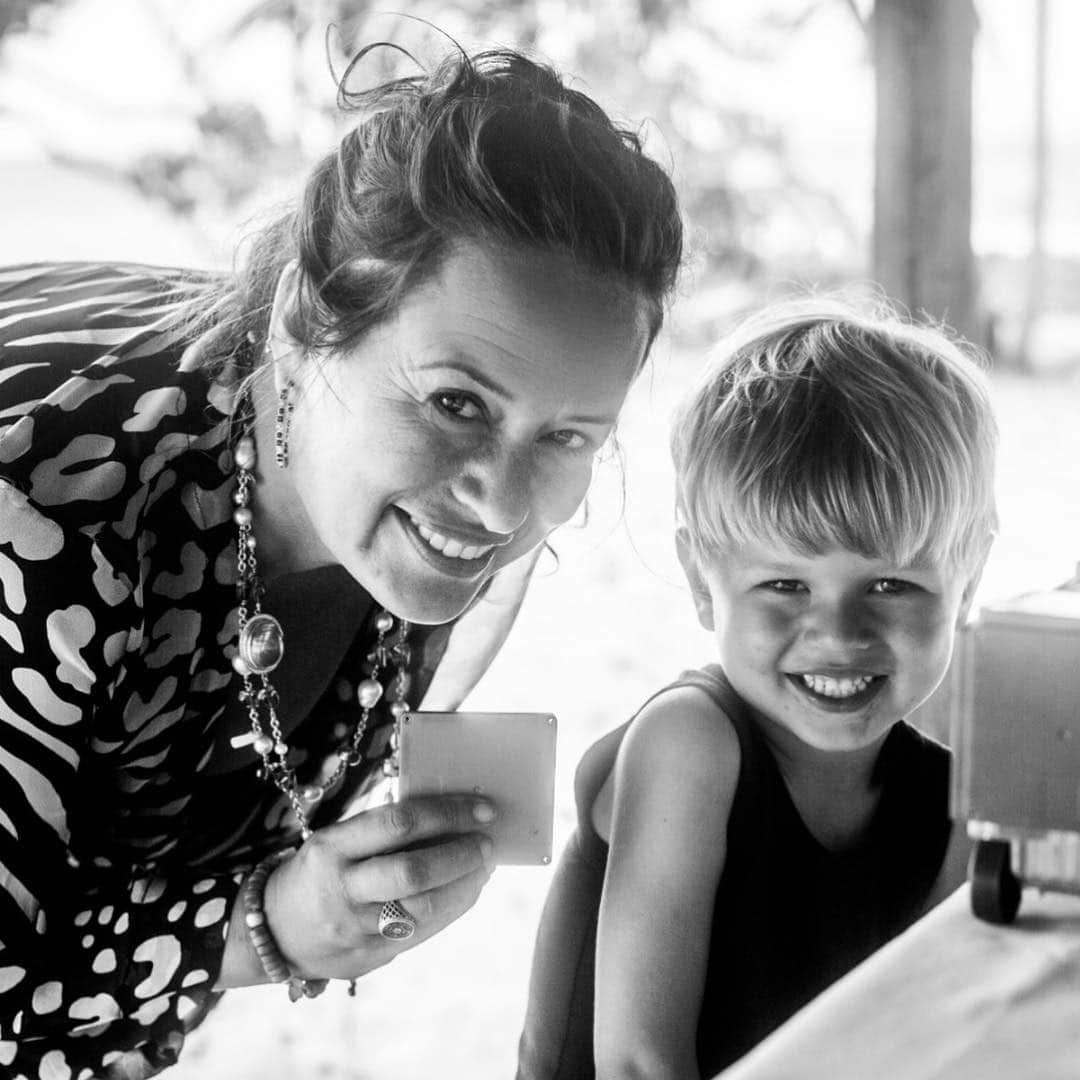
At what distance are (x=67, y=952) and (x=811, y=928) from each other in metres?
0.66

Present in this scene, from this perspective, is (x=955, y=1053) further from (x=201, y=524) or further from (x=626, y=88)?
Result: (x=626, y=88)

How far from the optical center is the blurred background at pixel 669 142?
201 cm

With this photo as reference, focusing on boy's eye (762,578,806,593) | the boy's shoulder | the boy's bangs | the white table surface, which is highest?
the boy's bangs

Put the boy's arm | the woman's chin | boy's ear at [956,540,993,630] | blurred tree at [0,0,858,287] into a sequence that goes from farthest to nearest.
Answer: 1. blurred tree at [0,0,858,287]
2. boy's ear at [956,540,993,630]
3. the woman's chin
4. the boy's arm

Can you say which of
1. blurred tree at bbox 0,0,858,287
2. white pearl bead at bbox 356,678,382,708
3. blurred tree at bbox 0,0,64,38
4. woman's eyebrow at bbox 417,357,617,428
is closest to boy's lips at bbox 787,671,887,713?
woman's eyebrow at bbox 417,357,617,428

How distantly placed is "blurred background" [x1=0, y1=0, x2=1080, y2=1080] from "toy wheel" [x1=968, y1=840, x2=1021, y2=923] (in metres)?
1.29

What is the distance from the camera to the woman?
119 cm

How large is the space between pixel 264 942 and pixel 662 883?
1.27 feet

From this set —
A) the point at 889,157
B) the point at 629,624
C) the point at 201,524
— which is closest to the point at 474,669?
the point at 201,524

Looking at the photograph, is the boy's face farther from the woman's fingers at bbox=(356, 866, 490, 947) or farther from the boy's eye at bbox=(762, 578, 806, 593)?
the woman's fingers at bbox=(356, 866, 490, 947)

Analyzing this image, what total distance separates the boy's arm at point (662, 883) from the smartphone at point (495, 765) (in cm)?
7

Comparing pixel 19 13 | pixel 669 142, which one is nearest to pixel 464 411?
pixel 669 142

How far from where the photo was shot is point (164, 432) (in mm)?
1310

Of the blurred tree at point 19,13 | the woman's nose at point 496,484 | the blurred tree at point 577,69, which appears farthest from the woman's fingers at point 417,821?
the blurred tree at point 19,13
